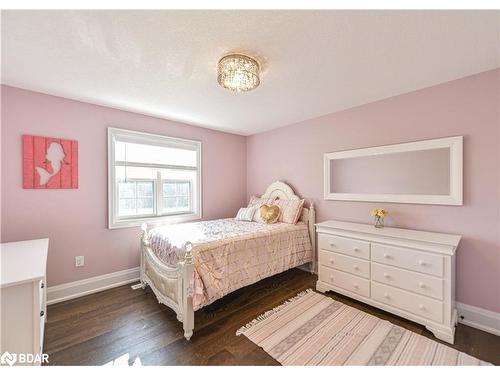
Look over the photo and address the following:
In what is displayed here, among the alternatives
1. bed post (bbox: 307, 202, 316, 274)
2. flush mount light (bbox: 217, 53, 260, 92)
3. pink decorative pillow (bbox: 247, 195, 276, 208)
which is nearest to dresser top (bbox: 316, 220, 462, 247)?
bed post (bbox: 307, 202, 316, 274)

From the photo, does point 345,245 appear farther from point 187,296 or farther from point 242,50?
point 242,50

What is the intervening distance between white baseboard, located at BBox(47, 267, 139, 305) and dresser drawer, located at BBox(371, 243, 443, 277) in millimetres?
2987

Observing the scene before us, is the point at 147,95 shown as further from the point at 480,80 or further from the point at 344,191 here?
the point at 480,80

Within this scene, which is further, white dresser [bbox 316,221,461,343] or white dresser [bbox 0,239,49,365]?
white dresser [bbox 316,221,461,343]

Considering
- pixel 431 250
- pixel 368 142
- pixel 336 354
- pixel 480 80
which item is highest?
pixel 480 80

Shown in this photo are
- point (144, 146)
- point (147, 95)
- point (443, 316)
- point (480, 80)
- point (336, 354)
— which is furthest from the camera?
point (144, 146)

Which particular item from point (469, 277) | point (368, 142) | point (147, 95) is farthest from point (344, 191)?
point (147, 95)

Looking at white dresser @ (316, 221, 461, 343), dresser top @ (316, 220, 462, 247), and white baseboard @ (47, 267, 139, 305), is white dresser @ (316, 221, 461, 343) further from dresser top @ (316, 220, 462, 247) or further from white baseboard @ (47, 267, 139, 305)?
white baseboard @ (47, 267, 139, 305)

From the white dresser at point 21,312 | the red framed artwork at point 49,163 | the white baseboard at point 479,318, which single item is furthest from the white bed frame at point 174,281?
the white baseboard at point 479,318

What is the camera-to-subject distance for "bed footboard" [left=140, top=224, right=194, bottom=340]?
72.0 inches
